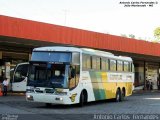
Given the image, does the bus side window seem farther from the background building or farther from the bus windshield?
the background building

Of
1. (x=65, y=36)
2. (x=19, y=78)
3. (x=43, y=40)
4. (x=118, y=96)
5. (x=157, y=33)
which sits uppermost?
(x=157, y=33)

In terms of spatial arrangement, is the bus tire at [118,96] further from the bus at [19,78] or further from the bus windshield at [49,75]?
the bus windshield at [49,75]

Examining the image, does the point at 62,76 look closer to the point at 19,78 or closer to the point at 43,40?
the point at 43,40

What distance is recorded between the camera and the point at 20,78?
107 ft

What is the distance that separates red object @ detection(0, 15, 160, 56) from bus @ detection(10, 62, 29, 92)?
2.89m

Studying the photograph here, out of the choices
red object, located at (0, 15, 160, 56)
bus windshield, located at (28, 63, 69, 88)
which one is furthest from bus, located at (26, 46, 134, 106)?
red object, located at (0, 15, 160, 56)

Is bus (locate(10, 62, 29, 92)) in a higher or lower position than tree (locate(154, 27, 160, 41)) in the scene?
lower

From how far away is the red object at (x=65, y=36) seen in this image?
29.0m

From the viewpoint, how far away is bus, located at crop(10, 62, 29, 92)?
32.7 meters

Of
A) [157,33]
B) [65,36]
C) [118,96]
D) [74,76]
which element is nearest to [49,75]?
[74,76]

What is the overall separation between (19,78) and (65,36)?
14.7ft

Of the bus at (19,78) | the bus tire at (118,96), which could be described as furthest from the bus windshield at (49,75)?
the bus at (19,78)

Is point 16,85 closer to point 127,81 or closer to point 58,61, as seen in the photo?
point 127,81

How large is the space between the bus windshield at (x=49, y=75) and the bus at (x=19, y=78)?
37.2 feet
